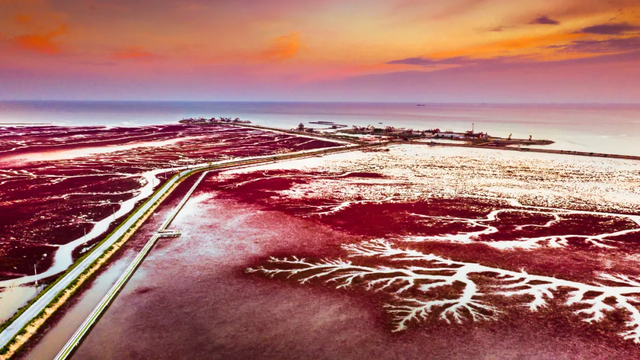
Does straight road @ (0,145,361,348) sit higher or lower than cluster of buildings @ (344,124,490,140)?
lower

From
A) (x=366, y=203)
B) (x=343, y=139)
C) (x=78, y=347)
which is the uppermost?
(x=343, y=139)

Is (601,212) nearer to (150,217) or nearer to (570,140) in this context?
(150,217)

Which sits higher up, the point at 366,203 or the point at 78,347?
the point at 366,203

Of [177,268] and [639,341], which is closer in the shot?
[639,341]

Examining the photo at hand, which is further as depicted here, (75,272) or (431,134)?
(431,134)

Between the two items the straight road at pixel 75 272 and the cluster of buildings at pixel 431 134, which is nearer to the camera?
the straight road at pixel 75 272

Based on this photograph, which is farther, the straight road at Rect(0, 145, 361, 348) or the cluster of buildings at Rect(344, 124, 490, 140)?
the cluster of buildings at Rect(344, 124, 490, 140)

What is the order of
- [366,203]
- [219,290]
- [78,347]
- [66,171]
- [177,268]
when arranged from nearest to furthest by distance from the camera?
[78,347], [219,290], [177,268], [366,203], [66,171]

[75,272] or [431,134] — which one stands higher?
[431,134]

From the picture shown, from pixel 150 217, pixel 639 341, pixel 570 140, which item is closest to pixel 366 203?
pixel 150 217

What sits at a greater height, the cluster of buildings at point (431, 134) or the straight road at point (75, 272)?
the cluster of buildings at point (431, 134)

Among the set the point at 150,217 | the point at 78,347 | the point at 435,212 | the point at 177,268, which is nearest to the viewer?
the point at 78,347
